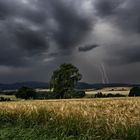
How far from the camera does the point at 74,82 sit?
104250 millimetres

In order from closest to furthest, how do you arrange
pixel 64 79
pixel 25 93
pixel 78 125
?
pixel 78 125 → pixel 25 93 → pixel 64 79

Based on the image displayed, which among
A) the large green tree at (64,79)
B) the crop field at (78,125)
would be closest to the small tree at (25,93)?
the large green tree at (64,79)

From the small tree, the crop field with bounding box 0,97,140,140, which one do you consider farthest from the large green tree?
the crop field with bounding box 0,97,140,140

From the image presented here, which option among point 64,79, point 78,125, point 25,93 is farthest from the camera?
point 64,79

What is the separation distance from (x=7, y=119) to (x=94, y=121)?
722 centimetres

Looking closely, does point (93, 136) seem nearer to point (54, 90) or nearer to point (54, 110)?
point (54, 110)

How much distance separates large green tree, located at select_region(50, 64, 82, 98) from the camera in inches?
3951

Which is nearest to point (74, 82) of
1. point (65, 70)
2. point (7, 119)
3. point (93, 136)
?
point (65, 70)

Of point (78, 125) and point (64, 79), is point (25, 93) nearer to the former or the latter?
point (64, 79)

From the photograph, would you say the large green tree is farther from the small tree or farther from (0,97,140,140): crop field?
(0,97,140,140): crop field

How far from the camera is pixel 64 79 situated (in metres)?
102

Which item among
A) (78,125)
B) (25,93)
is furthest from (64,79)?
(78,125)

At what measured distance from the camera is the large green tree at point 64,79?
100 metres

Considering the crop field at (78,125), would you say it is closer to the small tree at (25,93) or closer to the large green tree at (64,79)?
the small tree at (25,93)
